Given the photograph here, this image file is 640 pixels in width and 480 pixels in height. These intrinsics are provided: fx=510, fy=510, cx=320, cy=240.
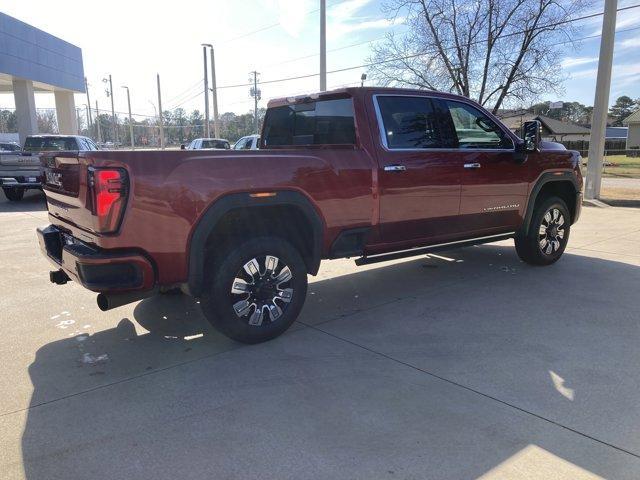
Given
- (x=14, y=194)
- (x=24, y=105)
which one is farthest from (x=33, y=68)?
(x=14, y=194)

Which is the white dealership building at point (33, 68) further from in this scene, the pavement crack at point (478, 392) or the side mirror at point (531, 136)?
the pavement crack at point (478, 392)

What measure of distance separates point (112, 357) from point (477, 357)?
286 cm

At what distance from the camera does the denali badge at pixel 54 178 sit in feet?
13.2

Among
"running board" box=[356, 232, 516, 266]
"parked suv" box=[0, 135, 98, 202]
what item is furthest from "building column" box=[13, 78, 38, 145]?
"running board" box=[356, 232, 516, 266]

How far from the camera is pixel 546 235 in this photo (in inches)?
265

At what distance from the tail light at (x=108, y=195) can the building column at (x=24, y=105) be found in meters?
23.8

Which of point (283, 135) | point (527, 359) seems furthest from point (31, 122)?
point (527, 359)

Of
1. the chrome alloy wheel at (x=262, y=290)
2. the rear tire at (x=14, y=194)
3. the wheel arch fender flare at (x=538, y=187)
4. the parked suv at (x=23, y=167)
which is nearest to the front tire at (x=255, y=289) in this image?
the chrome alloy wheel at (x=262, y=290)

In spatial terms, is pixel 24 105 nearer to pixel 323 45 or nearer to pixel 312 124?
pixel 323 45

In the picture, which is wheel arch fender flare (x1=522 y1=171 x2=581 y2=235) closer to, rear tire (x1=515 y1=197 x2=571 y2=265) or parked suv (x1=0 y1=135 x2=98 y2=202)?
rear tire (x1=515 y1=197 x2=571 y2=265)

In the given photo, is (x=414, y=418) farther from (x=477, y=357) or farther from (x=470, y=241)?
(x=470, y=241)

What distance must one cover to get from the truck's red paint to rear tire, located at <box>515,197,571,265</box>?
0.37 metres

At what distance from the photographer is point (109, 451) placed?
2.77 m

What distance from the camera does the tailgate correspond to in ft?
11.5
